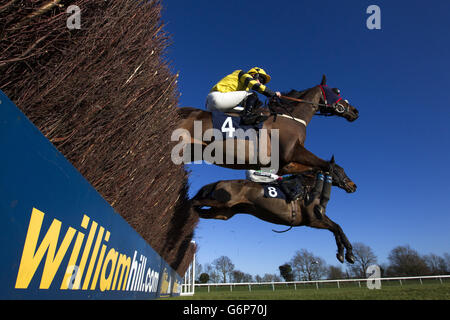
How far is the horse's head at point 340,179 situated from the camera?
5.59 m

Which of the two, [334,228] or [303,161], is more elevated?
[303,161]

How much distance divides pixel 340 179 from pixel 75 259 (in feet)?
16.7

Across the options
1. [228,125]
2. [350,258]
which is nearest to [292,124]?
[228,125]

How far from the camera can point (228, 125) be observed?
4.54 m

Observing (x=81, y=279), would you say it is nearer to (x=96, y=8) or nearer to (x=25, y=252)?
(x=25, y=252)

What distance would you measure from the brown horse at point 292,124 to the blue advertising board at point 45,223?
242 centimetres

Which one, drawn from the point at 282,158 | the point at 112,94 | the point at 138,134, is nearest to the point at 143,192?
the point at 138,134

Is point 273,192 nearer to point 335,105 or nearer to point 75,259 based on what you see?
point 335,105

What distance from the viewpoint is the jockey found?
4666mm

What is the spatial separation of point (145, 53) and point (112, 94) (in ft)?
2.30

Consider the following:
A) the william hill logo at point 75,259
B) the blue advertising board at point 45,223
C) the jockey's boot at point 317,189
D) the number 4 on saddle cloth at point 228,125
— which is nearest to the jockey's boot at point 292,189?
the jockey's boot at point 317,189

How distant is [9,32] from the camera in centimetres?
141

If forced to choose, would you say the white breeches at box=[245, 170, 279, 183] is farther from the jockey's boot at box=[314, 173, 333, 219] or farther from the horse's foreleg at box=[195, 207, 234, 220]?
the jockey's boot at box=[314, 173, 333, 219]

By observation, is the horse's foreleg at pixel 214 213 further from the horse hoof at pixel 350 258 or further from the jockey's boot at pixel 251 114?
the horse hoof at pixel 350 258
